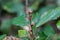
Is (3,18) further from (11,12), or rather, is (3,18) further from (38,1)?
(38,1)

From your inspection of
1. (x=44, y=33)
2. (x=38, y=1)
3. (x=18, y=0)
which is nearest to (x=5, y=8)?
(x=18, y=0)

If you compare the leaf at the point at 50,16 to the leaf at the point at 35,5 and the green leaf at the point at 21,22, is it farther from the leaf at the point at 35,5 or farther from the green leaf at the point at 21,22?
the leaf at the point at 35,5

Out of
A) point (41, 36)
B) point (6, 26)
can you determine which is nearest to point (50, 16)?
point (41, 36)

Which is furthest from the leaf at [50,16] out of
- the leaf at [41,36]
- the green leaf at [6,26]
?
the green leaf at [6,26]

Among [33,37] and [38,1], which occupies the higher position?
[38,1]

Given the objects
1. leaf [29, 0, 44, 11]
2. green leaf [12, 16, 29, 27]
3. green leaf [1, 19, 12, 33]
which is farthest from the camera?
leaf [29, 0, 44, 11]

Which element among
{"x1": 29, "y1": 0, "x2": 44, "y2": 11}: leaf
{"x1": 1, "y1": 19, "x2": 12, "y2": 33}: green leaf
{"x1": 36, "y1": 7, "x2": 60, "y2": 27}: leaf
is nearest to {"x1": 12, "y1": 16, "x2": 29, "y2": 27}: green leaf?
{"x1": 36, "y1": 7, "x2": 60, "y2": 27}: leaf

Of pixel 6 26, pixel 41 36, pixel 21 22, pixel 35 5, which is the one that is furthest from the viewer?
pixel 35 5

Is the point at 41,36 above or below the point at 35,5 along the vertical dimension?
below

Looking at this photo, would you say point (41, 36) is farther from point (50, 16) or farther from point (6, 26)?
point (6, 26)

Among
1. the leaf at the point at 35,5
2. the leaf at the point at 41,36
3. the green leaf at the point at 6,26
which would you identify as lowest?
the leaf at the point at 41,36

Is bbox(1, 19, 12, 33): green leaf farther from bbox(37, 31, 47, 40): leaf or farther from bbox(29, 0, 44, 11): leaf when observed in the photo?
bbox(37, 31, 47, 40): leaf
